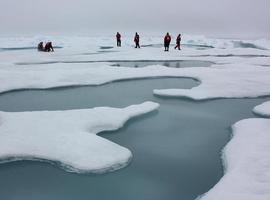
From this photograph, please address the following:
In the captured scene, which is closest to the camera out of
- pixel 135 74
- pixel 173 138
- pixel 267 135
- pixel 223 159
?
pixel 223 159

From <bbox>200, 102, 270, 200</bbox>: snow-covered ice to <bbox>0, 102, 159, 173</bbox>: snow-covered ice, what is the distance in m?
1.50

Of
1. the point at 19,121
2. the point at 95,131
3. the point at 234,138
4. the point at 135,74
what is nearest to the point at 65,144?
the point at 95,131

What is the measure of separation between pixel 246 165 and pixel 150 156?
1501 millimetres

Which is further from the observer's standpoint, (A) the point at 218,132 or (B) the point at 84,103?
(B) the point at 84,103

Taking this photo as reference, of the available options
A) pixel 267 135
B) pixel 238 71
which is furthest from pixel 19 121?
pixel 238 71

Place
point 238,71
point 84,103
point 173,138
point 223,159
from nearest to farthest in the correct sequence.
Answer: point 223,159
point 173,138
point 84,103
point 238,71

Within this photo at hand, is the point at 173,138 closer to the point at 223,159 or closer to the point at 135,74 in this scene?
the point at 223,159

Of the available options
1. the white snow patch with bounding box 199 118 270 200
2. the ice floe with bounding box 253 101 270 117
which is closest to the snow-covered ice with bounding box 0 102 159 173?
the white snow patch with bounding box 199 118 270 200

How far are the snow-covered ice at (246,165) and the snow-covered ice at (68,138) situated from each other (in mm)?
1497

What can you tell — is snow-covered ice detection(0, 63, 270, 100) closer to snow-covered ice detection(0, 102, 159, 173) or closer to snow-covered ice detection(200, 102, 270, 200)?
snow-covered ice detection(200, 102, 270, 200)

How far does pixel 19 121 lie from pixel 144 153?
2.65m

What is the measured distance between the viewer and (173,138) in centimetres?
639

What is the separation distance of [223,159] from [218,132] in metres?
1.40

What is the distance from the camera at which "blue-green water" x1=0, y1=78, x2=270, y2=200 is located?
176 inches
